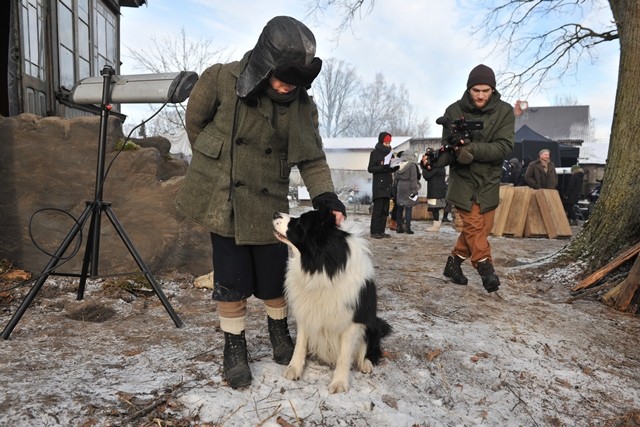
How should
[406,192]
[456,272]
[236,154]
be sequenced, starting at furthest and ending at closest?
[406,192]
[456,272]
[236,154]

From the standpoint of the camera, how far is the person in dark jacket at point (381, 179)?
8.96m

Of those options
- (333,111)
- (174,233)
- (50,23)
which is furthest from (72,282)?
(333,111)

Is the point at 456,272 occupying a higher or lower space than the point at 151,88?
lower

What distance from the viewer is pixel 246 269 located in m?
2.63

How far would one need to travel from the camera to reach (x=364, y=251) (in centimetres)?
276

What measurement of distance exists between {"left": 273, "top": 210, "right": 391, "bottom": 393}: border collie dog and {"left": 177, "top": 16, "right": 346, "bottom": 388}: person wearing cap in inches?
5.4

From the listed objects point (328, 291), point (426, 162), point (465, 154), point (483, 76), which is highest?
point (483, 76)

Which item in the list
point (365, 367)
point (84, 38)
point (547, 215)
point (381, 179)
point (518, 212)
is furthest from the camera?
point (518, 212)

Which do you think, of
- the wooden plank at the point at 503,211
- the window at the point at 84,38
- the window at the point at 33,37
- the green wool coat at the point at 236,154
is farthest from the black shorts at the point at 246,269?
the wooden plank at the point at 503,211

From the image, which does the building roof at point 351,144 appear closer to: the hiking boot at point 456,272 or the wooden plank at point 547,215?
the wooden plank at point 547,215

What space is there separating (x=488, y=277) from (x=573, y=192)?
31.9ft

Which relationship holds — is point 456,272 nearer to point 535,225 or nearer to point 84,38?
point 535,225

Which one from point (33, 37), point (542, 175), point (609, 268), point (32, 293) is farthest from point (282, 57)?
point (542, 175)

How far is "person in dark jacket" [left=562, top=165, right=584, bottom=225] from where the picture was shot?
12039mm
